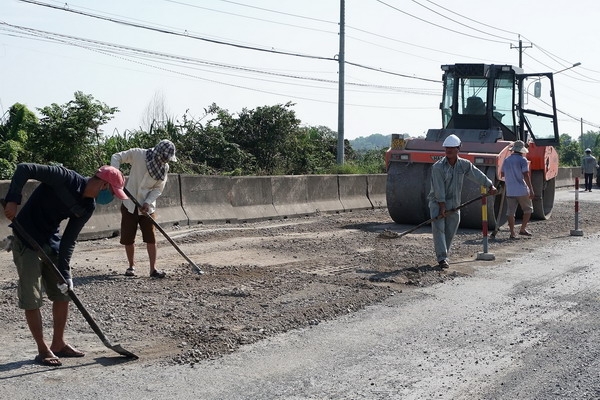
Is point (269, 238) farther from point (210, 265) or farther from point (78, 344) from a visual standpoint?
point (78, 344)

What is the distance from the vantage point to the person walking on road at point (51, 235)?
20.9 ft

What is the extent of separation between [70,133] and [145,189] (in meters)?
7.27

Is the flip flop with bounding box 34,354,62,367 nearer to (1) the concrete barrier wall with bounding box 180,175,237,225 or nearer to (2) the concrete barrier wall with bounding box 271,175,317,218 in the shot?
(1) the concrete barrier wall with bounding box 180,175,237,225

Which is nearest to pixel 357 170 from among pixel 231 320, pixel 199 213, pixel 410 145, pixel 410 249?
pixel 410 145

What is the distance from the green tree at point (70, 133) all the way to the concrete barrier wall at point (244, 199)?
2.82 meters

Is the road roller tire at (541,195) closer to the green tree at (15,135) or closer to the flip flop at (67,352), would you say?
the green tree at (15,135)

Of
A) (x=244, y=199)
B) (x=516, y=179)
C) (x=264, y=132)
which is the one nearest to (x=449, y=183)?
(x=516, y=179)

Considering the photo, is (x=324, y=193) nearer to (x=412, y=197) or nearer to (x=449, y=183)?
(x=412, y=197)

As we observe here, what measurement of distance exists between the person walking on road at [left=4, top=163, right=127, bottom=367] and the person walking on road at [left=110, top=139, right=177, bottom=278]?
10.9ft

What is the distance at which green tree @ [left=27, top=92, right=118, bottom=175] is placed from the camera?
1680 cm

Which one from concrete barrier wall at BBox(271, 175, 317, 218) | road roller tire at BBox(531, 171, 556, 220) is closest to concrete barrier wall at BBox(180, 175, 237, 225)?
concrete barrier wall at BBox(271, 175, 317, 218)

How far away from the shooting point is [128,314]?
26.0 feet

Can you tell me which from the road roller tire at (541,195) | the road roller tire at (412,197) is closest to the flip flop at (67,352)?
the road roller tire at (412,197)

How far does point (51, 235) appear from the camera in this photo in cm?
657
